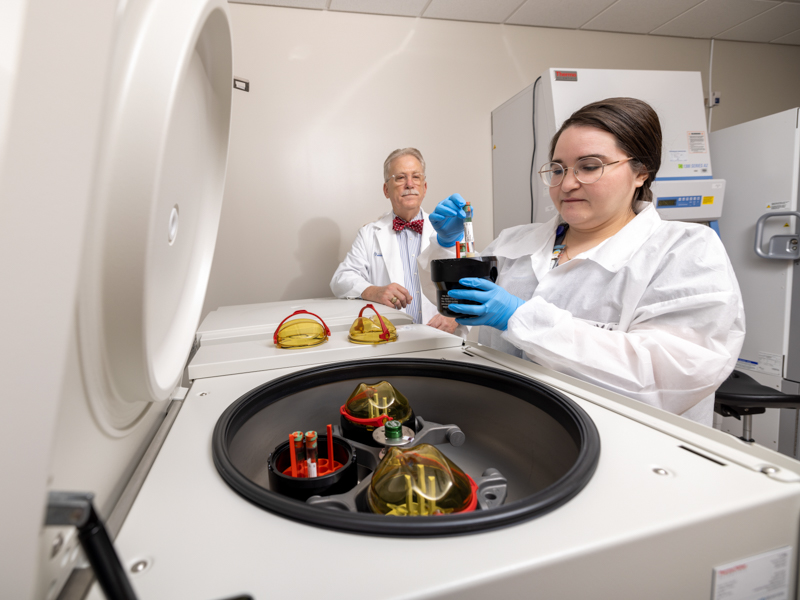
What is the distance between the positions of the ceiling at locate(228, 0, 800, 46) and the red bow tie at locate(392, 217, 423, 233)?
1.34 m

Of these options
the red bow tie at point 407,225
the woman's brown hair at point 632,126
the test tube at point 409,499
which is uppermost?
the woman's brown hair at point 632,126

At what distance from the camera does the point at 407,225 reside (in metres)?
2.67

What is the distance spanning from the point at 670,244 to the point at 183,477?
104 centimetres

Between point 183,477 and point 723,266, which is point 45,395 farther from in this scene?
point 723,266

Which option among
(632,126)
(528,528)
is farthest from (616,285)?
(528,528)

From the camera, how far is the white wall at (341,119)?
8.60ft

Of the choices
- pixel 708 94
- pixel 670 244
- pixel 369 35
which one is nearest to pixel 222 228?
pixel 369 35

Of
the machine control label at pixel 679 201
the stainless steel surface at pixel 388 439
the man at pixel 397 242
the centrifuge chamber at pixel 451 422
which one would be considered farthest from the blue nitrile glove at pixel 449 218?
the machine control label at pixel 679 201

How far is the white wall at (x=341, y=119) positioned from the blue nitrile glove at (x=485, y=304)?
6.97 ft

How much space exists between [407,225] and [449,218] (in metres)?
1.41

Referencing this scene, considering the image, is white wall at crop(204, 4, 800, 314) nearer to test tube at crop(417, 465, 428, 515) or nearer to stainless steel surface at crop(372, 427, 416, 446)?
stainless steel surface at crop(372, 427, 416, 446)

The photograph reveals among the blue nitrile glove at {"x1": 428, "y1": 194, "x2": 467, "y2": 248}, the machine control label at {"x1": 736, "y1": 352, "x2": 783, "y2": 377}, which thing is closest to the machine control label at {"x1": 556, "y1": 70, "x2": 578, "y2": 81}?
the blue nitrile glove at {"x1": 428, "y1": 194, "x2": 467, "y2": 248}

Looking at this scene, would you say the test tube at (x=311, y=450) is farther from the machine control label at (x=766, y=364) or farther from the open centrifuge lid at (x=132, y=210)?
the machine control label at (x=766, y=364)

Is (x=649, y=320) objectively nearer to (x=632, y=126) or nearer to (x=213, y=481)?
(x=632, y=126)
